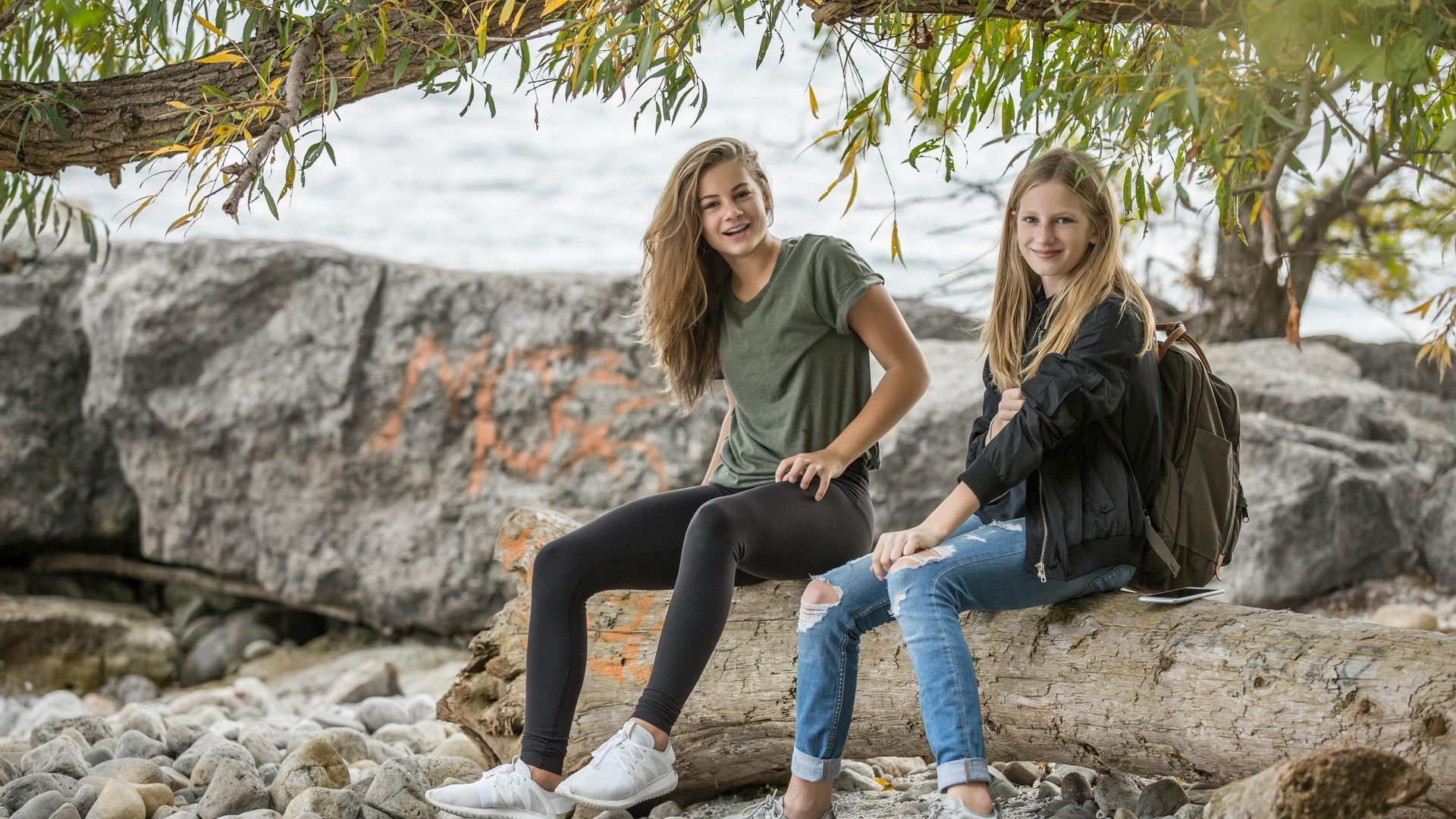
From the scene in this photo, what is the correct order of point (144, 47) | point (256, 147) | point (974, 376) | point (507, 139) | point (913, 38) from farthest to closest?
1. point (507, 139)
2. point (974, 376)
3. point (144, 47)
4. point (913, 38)
5. point (256, 147)

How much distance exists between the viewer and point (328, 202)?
38.9 feet

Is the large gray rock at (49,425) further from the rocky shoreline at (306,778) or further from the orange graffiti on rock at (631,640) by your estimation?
the orange graffiti on rock at (631,640)

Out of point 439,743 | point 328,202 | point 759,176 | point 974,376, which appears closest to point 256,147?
point 759,176

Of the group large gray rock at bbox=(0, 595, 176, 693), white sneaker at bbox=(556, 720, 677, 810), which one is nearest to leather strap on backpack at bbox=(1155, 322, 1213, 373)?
white sneaker at bbox=(556, 720, 677, 810)

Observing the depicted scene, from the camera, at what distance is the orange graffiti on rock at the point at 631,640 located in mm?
3303

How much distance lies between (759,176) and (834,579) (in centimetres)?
117

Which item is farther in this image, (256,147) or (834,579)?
(834,579)

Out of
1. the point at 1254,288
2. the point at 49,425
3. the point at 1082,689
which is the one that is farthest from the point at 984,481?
the point at 49,425

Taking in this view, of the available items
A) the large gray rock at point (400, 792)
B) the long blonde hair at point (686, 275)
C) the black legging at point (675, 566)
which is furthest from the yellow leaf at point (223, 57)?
the large gray rock at point (400, 792)

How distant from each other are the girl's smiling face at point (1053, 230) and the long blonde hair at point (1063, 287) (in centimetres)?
2

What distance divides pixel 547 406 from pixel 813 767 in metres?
3.42

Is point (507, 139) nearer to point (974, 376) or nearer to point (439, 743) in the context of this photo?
point (974, 376)

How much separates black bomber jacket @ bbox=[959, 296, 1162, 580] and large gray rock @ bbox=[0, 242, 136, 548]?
17.7 feet

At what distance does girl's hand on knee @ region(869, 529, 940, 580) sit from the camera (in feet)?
8.67
